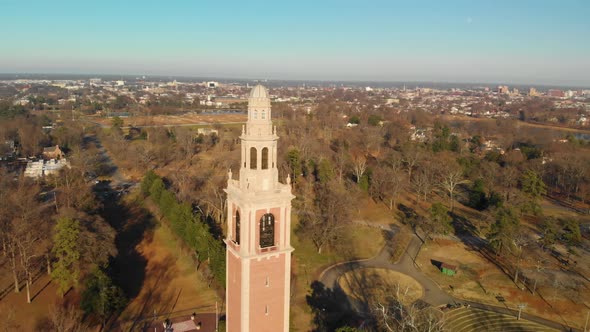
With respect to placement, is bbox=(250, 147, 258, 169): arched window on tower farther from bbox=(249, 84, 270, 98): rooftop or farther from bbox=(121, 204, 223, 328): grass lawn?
bbox=(121, 204, 223, 328): grass lawn

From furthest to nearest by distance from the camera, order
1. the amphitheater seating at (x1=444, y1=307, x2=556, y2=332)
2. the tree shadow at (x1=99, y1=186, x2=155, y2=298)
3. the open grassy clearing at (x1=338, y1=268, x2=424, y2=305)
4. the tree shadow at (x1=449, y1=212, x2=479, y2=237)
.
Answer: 1. the tree shadow at (x1=449, y1=212, x2=479, y2=237)
2. the tree shadow at (x1=99, y1=186, x2=155, y2=298)
3. the open grassy clearing at (x1=338, y1=268, x2=424, y2=305)
4. the amphitheater seating at (x1=444, y1=307, x2=556, y2=332)

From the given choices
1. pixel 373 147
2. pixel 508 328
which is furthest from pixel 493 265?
pixel 373 147

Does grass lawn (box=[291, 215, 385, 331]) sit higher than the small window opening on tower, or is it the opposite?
the small window opening on tower

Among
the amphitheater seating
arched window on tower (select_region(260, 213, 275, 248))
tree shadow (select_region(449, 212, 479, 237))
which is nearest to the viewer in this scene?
arched window on tower (select_region(260, 213, 275, 248))

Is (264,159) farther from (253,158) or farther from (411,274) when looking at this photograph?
(411,274)

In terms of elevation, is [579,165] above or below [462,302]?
above

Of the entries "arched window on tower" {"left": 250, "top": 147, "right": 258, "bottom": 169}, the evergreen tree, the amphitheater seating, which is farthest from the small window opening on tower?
the evergreen tree

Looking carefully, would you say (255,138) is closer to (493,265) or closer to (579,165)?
(493,265)

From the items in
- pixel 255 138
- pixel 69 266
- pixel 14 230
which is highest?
pixel 255 138
